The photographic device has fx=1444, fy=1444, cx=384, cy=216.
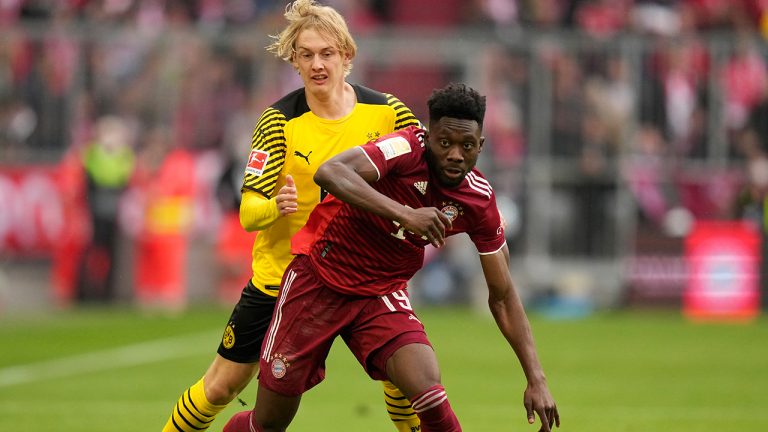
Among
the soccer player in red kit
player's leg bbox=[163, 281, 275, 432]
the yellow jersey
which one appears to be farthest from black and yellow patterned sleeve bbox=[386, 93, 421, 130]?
player's leg bbox=[163, 281, 275, 432]

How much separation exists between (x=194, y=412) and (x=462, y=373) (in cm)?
643

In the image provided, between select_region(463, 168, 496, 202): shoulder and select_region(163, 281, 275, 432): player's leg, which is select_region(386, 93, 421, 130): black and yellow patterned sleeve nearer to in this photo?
select_region(463, 168, 496, 202): shoulder

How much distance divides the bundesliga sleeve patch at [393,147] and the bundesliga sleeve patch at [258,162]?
3.08 feet

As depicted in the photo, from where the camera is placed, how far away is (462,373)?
1439 centimetres

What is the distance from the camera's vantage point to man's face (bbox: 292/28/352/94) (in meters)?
7.84

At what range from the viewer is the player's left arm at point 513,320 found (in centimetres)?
713

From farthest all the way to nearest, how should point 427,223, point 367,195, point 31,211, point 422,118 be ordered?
point 422,118 < point 31,211 < point 367,195 < point 427,223

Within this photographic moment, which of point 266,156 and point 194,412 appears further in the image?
point 194,412

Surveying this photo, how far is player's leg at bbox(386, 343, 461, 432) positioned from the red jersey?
1.42 feet

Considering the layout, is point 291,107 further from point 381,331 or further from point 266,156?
point 381,331

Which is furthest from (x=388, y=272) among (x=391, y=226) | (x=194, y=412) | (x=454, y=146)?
(x=194, y=412)

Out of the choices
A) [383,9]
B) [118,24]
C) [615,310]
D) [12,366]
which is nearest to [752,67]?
[615,310]

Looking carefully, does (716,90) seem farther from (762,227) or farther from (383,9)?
(383,9)

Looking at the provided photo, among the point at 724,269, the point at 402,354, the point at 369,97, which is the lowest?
the point at 724,269
